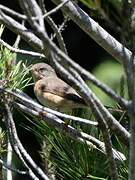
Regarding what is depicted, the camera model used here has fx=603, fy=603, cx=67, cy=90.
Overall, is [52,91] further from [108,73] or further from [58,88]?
[108,73]

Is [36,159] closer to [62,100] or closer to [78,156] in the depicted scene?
[62,100]

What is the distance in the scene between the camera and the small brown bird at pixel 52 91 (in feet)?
13.8

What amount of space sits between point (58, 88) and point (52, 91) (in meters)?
0.08

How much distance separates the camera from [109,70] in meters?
5.99

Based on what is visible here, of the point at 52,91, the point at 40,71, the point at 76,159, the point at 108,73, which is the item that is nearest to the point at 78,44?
the point at 108,73

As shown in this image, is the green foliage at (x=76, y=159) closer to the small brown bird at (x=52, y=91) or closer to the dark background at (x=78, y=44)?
the small brown bird at (x=52, y=91)

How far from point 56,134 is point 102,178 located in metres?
0.35

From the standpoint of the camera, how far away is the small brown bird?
4221 mm

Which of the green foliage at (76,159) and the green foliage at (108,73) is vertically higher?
the green foliage at (76,159)

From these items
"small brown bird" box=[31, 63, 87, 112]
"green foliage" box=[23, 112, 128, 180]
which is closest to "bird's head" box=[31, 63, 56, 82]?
"small brown bird" box=[31, 63, 87, 112]

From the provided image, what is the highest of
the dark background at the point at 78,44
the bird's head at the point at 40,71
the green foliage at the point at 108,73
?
the bird's head at the point at 40,71

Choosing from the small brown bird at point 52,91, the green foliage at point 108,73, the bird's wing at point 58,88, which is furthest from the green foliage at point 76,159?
the green foliage at point 108,73

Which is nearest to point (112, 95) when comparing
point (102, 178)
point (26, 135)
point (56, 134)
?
point (102, 178)

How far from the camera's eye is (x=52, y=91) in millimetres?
4590
